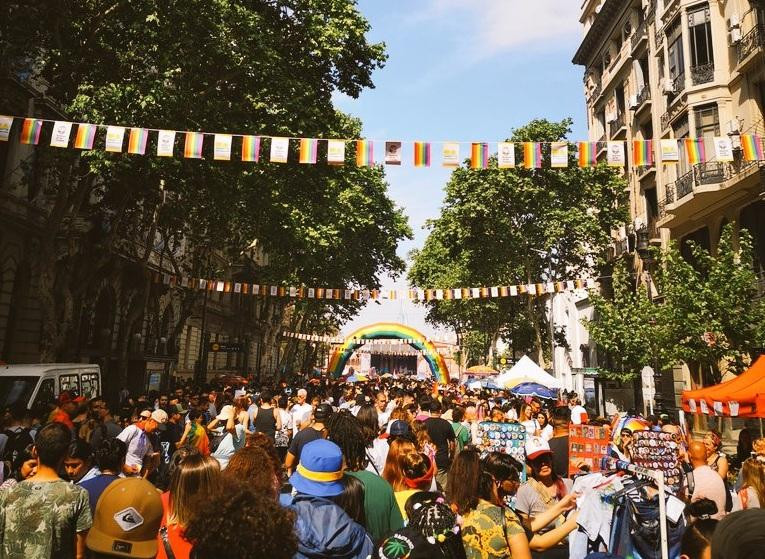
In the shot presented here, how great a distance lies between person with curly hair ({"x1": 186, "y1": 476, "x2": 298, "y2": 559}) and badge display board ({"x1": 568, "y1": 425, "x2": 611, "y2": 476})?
6.62 meters

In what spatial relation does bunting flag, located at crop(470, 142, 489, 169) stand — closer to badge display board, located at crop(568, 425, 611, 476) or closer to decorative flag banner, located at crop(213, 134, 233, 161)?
decorative flag banner, located at crop(213, 134, 233, 161)

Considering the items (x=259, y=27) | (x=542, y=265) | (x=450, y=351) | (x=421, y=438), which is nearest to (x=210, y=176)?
(x=259, y=27)

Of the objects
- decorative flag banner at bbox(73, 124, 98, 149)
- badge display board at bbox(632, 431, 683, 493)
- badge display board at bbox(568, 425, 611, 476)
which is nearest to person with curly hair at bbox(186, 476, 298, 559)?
badge display board at bbox(632, 431, 683, 493)

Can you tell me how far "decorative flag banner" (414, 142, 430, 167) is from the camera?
42.8 ft

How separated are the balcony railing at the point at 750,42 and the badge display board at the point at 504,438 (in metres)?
17.5

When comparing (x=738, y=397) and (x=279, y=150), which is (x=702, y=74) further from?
(x=279, y=150)

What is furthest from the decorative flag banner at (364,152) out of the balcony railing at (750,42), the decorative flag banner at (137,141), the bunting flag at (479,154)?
the balcony railing at (750,42)

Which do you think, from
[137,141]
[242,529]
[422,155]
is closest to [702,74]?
[422,155]

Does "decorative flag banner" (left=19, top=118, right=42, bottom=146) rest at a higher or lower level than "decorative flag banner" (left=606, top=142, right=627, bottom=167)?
lower

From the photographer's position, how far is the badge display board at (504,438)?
8914mm

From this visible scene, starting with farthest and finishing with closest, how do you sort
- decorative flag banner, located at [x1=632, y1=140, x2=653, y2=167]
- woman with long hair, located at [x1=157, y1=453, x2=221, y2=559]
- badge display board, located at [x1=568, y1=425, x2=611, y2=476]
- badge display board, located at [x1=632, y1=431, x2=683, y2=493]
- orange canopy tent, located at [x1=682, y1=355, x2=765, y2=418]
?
decorative flag banner, located at [x1=632, y1=140, x2=653, y2=167]
orange canopy tent, located at [x1=682, y1=355, x2=765, y2=418]
badge display board, located at [x1=568, y1=425, x2=611, y2=476]
badge display board, located at [x1=632, y1=431, x2=683, y2=493]
woman with long hair, located at [x1=157, y1=453, x2=221, y2=559]

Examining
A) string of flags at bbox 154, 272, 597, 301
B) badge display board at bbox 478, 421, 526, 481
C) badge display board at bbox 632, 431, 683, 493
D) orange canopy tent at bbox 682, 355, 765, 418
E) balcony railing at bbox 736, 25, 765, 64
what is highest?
balcony railing at bbox 736, 25, 765, 64

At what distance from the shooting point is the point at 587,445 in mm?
8383

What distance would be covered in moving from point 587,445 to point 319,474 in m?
6.04
